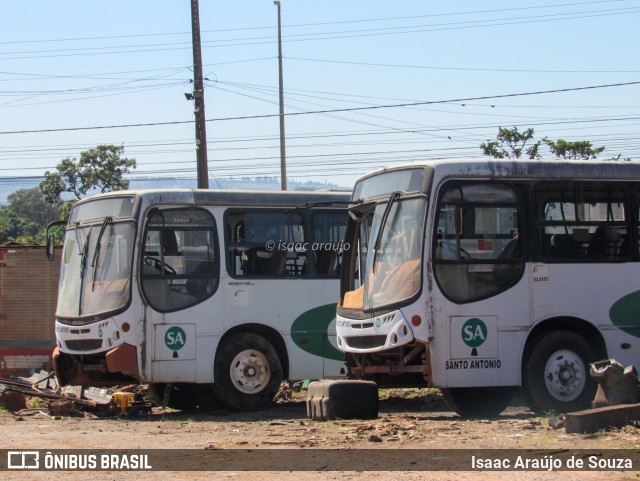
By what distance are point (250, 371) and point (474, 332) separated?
426cm

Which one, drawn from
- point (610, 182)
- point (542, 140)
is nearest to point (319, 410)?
point (610, 182)

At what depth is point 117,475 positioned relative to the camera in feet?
28.3

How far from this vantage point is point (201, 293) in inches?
581

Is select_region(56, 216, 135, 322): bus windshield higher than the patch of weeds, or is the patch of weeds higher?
select_region(56, 216, 135, 322): bus windshield

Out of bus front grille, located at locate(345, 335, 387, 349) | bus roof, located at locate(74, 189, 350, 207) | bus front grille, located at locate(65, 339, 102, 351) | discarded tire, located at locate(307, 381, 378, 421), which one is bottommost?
discarded tire, located at locate(307, 381, 378, 421)

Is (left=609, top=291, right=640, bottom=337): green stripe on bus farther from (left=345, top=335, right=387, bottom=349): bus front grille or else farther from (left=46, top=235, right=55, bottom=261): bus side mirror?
(left=46, top=235, right=55, bottom=261): bus side mirror

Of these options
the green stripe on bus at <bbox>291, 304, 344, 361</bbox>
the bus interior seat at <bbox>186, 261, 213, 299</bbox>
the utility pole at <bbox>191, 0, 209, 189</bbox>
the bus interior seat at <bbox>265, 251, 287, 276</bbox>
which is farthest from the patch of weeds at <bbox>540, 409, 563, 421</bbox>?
the utility pole at <bbox>191, 0, 209, 189</bbox>

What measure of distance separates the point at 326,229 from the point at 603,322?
4755 mm

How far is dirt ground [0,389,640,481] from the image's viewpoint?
329 inches

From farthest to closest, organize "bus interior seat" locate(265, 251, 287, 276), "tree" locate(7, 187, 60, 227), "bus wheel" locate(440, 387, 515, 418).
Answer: "tree" locate(7, 187, 60, 227) → "bus interior seat" locate(265, 251, 287, 276) → "bus wheel" locate(440, 387, 515, 418)

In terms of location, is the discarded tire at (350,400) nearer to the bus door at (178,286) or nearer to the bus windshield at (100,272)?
the bus door at (178,286)

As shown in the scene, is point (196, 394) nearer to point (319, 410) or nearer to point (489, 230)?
point (319, 410)

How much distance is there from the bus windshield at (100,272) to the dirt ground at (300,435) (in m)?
1.59

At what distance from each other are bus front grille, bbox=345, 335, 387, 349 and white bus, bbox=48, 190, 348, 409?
2545 mm
